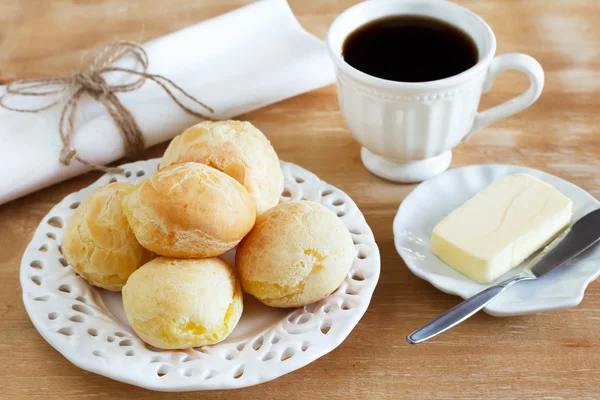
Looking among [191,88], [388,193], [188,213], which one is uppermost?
[188,213]

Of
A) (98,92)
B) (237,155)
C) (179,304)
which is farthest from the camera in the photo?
(98,92)

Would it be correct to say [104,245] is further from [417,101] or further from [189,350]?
[417,101]

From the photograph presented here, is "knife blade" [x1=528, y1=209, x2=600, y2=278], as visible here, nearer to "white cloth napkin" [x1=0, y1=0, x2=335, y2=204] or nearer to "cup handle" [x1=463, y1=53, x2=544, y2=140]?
"cup handle" [x1=463, y1=53, x2=544, y2=140]

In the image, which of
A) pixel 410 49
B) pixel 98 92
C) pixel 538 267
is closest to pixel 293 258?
pixel 538 267

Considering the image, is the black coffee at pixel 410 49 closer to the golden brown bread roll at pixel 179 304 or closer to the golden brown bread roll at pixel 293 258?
the golden brown bread roll at pixel 293 258

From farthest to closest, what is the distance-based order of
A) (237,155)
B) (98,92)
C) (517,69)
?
(98,92), (517,69), (237,155)

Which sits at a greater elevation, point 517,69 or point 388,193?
point 517,69

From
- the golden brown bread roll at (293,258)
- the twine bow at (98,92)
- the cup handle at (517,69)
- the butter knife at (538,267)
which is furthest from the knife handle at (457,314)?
the twine bow at (98,92)
